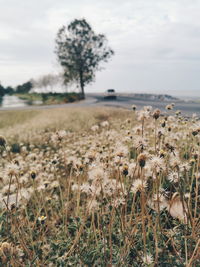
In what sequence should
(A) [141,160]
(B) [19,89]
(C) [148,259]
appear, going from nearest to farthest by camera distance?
1. (A) [141,160]
2. (C) [148,259]
3. (B) [19,89]

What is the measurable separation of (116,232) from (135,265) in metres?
0.76

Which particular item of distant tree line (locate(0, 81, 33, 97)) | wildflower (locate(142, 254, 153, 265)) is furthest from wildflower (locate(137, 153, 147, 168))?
distant tree line (locate(0, 81, 33, 97))

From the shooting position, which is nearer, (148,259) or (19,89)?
(148,259)

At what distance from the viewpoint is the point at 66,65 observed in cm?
4747

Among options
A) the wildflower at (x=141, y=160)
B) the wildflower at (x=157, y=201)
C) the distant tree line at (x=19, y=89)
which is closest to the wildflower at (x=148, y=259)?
the wildflower at (x=157, y=201)

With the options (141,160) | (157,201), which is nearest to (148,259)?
(157,201)

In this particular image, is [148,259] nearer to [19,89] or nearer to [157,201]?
[157,201]

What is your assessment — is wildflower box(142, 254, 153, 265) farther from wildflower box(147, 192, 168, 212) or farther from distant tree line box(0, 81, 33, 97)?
distant tree line box(0, 81, 33, 97)

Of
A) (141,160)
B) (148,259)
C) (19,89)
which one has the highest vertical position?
(19,89)

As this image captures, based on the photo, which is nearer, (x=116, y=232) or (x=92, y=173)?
(x=92, y=173)

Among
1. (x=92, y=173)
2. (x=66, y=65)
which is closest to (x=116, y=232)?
(x=92, y=173)

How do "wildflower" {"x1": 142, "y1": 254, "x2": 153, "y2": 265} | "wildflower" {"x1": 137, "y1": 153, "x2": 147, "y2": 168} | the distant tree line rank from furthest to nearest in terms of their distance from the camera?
the distant tree line, "wildflower" {"x1": 142, "y1": 254, "x2": 153, "y2": 265}, "wildflower" {"x1": 137, "y1": 153, "x2": 147, "y2": 168}

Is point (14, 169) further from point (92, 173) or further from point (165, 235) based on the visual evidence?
point (165, 235)

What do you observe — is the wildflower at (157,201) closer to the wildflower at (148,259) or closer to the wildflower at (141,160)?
the wildflower at (141,160)
